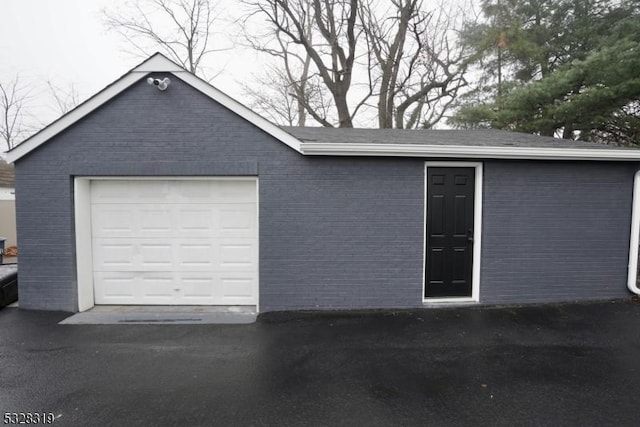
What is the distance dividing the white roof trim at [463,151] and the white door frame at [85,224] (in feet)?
4.03

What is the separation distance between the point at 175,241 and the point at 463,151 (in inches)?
182

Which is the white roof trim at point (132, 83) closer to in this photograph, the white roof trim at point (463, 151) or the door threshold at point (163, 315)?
the white roof trim at point (463, 151)

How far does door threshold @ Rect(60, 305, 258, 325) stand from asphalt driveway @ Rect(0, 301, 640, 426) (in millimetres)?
176

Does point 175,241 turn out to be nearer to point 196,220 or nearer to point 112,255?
point 196,220

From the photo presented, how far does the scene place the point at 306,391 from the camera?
9.85 ft

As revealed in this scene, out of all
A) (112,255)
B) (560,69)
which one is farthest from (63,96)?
(560,69)

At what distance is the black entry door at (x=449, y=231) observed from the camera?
516 centimetres

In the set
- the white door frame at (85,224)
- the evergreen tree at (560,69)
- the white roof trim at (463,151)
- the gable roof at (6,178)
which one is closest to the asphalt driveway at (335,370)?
the white door frame at (85,224)

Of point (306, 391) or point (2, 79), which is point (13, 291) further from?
point (2, 79)

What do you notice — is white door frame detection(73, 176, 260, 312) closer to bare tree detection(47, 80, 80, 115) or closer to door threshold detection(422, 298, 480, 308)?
door threshold detection(422, 298, 480, 308)

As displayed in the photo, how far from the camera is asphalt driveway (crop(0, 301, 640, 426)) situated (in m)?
2.69

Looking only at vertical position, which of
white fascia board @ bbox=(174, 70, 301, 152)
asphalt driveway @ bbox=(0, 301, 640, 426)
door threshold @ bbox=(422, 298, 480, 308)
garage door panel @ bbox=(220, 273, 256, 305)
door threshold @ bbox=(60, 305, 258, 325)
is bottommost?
asphalt driveway @ bbox=(0, 301, 640, 426)

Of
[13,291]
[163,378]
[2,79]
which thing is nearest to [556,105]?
[163,378]

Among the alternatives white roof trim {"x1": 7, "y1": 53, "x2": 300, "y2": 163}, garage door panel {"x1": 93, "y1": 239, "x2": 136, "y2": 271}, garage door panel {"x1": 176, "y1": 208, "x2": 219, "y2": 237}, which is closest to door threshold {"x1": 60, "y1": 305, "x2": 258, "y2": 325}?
garage door panel {"x1": 93, "y1": 239, "x2": 136, "y2": 271}
